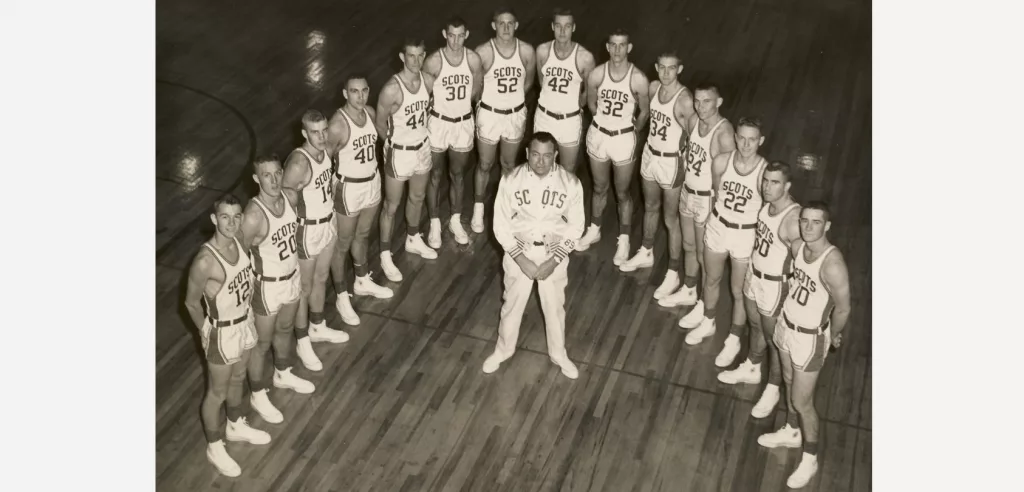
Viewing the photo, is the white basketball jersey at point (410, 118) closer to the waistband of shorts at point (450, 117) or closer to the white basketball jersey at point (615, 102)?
the waistband of shorts at point (450, 117)

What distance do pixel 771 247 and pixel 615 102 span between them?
216 centimetres

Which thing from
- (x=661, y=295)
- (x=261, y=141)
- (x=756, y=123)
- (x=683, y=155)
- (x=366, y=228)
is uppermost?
(x=756, y=123)

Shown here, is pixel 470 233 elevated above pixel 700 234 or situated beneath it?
situated beneath

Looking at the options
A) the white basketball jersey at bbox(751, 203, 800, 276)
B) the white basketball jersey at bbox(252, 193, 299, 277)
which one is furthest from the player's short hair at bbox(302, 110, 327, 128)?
the white basketball jersey at bbox(751, 203, 800, 276)

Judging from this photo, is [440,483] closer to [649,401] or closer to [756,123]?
[649,401]

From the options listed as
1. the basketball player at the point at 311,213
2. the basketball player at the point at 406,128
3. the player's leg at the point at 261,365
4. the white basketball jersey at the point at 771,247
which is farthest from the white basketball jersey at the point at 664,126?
the player's leg at the point at 261,365

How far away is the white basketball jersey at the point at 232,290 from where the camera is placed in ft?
22.1

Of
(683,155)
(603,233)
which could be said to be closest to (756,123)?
(683,155)

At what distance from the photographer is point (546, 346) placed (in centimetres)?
895

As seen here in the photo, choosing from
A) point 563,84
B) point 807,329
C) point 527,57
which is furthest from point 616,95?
point 807,329

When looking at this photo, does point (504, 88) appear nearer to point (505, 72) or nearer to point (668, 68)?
point (505, 72)

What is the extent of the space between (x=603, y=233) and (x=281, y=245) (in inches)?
153

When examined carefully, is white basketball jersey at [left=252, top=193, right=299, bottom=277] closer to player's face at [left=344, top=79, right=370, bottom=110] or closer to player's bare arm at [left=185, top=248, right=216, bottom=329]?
player's bare arm at [left=185, top=248, right=216, bottom=329]

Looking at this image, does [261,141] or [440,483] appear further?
[261,141]
